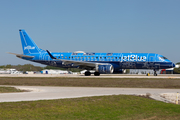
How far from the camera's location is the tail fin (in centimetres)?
5669

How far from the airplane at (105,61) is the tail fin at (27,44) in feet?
5.19

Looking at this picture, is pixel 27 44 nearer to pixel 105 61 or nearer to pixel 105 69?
pixel 105 61

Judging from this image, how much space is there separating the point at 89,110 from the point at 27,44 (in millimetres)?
45362

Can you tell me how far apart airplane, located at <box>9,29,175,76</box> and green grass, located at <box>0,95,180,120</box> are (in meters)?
32.0

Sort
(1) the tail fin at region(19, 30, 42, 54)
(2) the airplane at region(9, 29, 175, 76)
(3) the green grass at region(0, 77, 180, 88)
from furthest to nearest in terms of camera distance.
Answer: (1) the tail fin at region(19, 30, 42, 54)
(2) the airplane at region(9, 29, 175, 76)
(3) the green grass at region(0, 77, 180, 88)

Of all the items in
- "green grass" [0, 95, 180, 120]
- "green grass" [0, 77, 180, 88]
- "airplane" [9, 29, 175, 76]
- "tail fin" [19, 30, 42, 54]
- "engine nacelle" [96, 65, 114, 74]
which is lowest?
"green grass" [0, 95, 180, 120]

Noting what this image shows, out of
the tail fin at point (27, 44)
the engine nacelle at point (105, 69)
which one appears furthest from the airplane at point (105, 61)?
the tail fin at point (27, 44)

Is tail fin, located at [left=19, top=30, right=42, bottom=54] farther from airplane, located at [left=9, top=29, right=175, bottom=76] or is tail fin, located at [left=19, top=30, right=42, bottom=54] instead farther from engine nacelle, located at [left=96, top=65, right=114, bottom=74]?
engine nacelle, located at [left=96, top=65, right=114, bottom=74]

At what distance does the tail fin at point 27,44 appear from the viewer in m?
56.7

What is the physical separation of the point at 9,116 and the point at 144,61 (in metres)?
40.0

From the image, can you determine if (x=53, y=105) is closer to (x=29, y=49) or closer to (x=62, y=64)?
(x=62, y=64)

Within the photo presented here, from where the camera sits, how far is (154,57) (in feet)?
164

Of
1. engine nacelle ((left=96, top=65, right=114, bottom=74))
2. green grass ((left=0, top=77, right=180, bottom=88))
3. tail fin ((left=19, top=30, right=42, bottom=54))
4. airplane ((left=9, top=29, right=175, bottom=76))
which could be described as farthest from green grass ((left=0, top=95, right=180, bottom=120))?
tail fin ((left=19, top=30, right=42, bottom=54))

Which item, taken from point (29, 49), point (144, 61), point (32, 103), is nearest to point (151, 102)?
point (32, 103)
